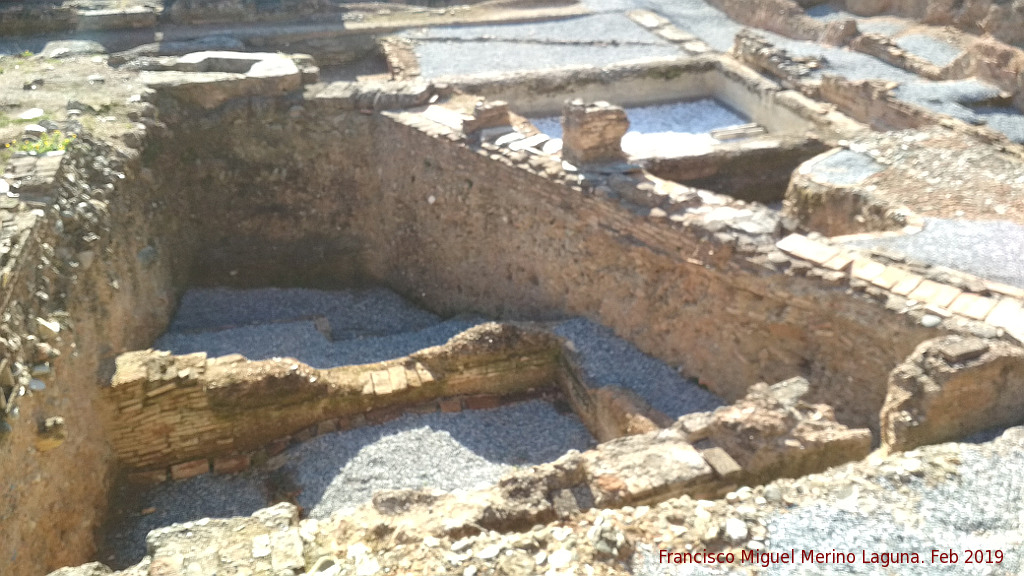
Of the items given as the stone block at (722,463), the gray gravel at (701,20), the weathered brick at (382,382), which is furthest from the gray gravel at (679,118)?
the stone block at (722,463)

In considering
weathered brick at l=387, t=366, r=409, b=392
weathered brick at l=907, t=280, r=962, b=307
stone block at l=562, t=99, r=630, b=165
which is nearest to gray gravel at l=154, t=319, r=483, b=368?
weathered brick at l=387, t=366, r=409, b=392

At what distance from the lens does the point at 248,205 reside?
33.3 ft

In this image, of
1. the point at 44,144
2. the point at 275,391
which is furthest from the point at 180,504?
the point at 44,144

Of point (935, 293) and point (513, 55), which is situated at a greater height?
point (513, 55)

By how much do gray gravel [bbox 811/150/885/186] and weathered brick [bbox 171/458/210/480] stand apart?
6609mm

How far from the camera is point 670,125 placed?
37.3 feet

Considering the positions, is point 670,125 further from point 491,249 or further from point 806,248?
point 806,248

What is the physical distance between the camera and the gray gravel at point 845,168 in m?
8.45

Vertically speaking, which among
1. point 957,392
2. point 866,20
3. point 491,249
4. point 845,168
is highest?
point 866,20

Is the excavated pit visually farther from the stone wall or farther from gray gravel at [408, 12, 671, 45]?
gray gravel at [408, 12, 671, 45]

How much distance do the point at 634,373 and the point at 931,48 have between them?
Answer: 8498mm

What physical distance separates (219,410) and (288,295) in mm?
3522

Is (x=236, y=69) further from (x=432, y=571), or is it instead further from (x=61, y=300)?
(x=432, y=571)

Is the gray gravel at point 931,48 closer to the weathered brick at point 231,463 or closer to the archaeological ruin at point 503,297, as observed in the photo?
the archaeological ruin at point 503,297
